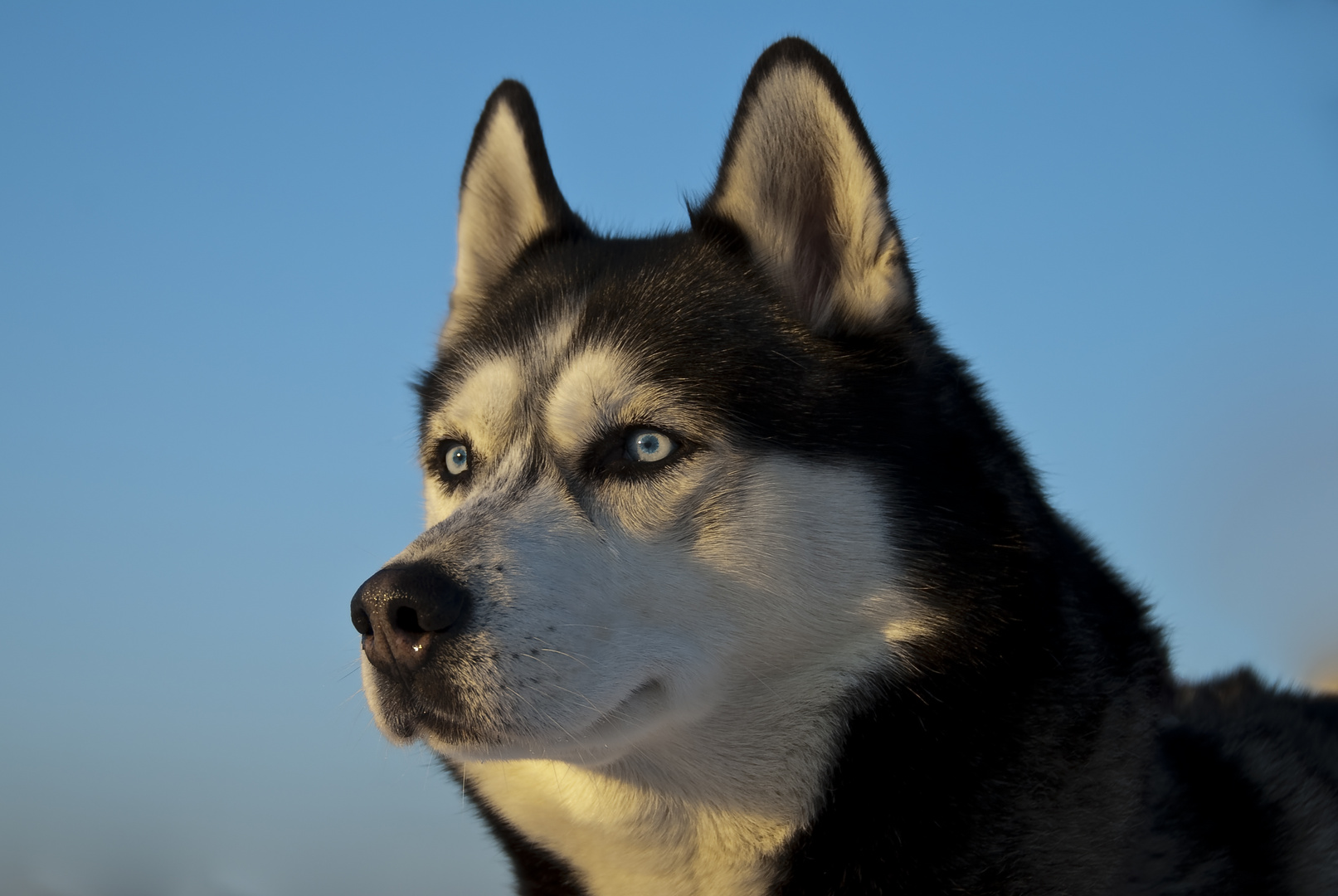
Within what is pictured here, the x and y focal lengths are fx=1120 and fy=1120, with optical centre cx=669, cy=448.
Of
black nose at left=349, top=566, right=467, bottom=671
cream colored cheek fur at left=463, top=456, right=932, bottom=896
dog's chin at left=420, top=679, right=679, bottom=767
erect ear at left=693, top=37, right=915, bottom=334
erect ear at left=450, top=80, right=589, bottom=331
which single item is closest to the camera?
black nose at left=349, top=566, right=467, bottom=671

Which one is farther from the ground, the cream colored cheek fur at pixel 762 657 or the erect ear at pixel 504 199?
the erect ear at pixel 504 199

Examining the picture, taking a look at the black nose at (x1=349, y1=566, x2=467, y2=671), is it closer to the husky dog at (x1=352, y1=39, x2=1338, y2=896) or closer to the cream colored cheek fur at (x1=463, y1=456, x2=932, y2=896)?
the husky dog at (x1=352, y1=39, x2=1338, y2=896)

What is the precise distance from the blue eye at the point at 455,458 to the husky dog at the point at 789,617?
0.13m

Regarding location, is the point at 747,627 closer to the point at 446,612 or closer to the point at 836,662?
the point at 836,662

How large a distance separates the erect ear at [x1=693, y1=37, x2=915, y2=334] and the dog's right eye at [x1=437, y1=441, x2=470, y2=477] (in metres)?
1.31

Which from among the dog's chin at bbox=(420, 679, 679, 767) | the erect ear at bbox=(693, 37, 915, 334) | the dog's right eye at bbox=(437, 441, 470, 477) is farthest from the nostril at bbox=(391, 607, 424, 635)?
the erect ear at bbox=(693, 37, 915, 334)

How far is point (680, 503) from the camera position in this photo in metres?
3.52

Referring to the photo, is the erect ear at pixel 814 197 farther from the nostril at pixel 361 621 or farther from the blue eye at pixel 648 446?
the nostril at pixel 361 621

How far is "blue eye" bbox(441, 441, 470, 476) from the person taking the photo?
4.18 meters

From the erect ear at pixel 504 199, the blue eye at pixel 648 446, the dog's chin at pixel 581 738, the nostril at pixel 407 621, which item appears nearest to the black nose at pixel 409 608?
the nostril at pixel 407 621

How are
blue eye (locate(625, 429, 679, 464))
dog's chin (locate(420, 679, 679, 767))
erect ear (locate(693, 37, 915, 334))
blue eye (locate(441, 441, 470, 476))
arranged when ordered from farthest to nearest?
blue eye (locate(441, 441, 470, 476)) → erect ear (locate(693, 37, 915, 334)) → blue eye (locate(625, 429, 679, 464)) → dog's chin (locate(420, 679, 679, 767))

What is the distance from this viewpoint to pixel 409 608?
314cm

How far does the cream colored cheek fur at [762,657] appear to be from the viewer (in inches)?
136

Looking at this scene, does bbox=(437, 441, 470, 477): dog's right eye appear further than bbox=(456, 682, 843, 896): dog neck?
Yes
